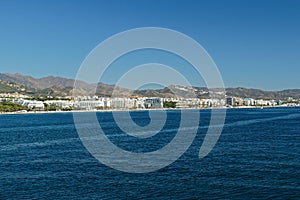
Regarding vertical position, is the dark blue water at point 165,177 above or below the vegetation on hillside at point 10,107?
below

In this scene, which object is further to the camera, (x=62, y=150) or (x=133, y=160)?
(x=62, y=150)

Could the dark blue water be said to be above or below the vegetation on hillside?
below

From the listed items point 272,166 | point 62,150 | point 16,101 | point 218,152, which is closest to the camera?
point 272,166

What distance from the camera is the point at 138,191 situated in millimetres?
19078

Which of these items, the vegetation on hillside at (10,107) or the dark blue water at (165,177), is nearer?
the dark blue water at (165,177)

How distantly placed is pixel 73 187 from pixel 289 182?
11789mm

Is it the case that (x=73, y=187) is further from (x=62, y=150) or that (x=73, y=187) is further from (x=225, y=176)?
(x=62, y=150)

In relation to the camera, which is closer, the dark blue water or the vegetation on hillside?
the dark blue water

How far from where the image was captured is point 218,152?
31.6m

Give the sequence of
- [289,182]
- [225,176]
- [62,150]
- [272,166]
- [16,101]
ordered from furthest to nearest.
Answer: [16,101], [62,150], [272,166], [225,176], [289,182]

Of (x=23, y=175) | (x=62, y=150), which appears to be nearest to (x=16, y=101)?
(x=62, y=150)

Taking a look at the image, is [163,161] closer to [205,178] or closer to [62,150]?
[205,178]

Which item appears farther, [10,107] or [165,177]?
[10,107]

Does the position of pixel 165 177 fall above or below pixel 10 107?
below
